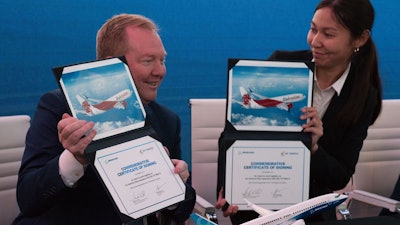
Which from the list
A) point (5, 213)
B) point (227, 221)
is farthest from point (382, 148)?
point (5, 213)

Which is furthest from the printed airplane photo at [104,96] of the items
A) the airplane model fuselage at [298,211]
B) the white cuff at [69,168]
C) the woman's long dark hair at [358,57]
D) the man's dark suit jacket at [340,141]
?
the woman's long dark hair at [358,57]

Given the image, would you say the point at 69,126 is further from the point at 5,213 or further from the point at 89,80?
the point at 5,213

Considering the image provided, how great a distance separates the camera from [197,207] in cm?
246

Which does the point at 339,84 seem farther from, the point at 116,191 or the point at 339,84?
the point at 116,191

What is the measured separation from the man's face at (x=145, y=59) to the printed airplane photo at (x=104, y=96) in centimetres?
33

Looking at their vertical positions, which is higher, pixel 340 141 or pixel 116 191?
pixel 116 191

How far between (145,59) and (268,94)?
1.51 ft

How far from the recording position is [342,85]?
7.27ft

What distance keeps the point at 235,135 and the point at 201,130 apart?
1018 millimetres

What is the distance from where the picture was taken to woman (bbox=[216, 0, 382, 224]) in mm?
2152
